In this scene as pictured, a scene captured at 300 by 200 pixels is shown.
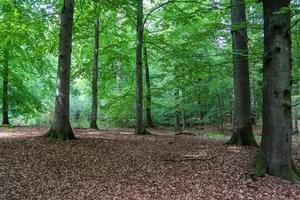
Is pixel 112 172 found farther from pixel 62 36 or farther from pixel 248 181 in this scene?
pixel 62 36

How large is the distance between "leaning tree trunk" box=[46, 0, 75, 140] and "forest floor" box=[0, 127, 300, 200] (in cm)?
64

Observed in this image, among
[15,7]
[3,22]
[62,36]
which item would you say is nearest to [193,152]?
[62,36]

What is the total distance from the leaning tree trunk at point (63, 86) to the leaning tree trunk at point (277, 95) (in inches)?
229

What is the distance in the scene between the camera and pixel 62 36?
1046cm

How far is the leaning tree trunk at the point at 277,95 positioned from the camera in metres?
6.98

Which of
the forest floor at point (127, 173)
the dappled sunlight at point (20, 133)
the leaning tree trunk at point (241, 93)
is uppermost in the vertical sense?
the leaning tree trunk at point (241, 93)

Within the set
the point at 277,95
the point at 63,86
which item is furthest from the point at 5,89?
the point at 277,95

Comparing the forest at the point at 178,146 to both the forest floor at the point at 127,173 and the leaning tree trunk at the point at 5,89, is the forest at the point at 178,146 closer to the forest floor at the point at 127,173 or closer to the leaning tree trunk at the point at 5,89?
the forest floor at the point at 127,173

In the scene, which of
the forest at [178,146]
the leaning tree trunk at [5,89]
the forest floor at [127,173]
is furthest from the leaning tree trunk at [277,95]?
the leaning tree trunk at [5,89]

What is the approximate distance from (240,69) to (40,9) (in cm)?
796

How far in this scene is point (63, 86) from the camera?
33.7ft

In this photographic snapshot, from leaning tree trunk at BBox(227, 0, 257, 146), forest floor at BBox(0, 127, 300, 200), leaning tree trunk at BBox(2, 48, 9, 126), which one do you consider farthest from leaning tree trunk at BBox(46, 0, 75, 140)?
leaning tree trunk at BBox(2, 48, 9, 126)

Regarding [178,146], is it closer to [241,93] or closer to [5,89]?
[241,93]

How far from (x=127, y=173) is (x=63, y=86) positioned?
14.1ft
